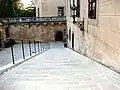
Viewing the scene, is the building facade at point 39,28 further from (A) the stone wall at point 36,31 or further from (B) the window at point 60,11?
(B) the window at point 60,11

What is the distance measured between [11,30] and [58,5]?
643 cm

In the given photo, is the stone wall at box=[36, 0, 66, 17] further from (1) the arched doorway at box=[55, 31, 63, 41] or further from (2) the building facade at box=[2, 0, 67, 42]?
(1) the arched doorway at box=[55, 31, 63, 41]

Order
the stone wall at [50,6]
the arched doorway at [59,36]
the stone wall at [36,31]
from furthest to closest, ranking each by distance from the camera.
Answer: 1. the stone wall at [50,6]
2. the arched doorway at [59,36]
3. the stone wall at [36,31]

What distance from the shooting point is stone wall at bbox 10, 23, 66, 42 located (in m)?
27.0

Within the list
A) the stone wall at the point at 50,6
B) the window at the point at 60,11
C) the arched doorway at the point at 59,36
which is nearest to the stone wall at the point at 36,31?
the arched doorway at the point at 59,36

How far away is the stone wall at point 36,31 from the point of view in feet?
88.7

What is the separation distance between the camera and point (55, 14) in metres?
29.0

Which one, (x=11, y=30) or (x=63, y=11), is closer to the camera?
(x=11, y=30)

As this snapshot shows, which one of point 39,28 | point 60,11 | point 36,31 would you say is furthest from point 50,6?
point 36,31

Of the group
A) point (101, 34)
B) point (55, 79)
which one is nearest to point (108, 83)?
point (55, 79)

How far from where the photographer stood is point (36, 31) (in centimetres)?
2723

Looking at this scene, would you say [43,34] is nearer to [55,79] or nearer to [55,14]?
[55,14]

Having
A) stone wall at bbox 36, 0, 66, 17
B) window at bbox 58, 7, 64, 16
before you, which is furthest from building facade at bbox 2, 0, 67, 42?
stone wall at bbox 36, 0, 66, 17

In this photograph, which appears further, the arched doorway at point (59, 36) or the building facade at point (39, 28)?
the arched doorway at point (59, 36)
